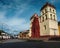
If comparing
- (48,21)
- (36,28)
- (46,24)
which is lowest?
(36,28)

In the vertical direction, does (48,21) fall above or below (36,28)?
above

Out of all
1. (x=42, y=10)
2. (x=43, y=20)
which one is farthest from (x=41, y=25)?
(x=42, y=10)

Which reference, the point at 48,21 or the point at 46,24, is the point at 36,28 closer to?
the point at 46,24

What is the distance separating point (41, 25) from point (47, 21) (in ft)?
12.5

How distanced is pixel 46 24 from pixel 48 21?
57.4 inches

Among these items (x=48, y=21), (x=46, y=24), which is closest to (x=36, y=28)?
(x=46, y=24)

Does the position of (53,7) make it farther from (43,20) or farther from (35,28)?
(35,28)

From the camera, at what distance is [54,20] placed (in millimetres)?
46938

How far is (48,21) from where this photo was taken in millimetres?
46000

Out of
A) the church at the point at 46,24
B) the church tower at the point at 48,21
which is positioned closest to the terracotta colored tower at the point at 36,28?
the church at the point at 46,24

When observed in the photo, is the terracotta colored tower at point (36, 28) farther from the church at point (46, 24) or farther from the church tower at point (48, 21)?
the church tower at point (48, 21)

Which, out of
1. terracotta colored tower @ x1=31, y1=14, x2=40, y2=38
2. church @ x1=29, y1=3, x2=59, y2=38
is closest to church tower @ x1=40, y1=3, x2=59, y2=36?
church @ x1=29, y1=3, x2=59, y2=38

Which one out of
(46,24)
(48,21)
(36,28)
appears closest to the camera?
(48,21)

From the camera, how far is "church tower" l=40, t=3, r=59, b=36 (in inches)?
1805
